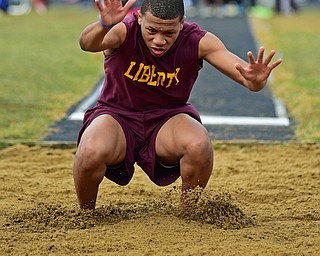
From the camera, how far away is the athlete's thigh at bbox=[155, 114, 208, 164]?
5160 mm

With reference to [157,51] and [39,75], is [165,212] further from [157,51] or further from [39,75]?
[39,75]

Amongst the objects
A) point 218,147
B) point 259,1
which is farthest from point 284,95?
point 259,1

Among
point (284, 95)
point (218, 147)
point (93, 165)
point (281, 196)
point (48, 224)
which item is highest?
point (93, 165)

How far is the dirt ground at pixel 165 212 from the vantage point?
4559 millimetres

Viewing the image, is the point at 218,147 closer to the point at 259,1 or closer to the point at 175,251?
the point at 175,251

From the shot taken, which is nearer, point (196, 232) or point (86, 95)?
point (196, 232)

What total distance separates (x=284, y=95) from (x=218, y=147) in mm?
4029

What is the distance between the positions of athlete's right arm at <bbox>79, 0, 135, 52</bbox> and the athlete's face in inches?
7.3

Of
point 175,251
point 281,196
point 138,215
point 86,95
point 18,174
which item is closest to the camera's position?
point 175,251

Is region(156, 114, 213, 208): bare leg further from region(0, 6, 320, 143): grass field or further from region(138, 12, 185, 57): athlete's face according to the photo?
region(0, 6, 320, 143): grass field

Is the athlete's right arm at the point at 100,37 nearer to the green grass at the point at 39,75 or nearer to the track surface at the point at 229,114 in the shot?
the track surface at the point at 229,114

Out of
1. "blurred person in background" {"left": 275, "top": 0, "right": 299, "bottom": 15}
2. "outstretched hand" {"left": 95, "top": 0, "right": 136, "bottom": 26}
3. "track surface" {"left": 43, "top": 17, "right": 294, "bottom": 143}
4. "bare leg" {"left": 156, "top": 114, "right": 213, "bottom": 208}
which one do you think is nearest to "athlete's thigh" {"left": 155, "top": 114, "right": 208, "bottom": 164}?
"bare leg" {"left": 156, "top": 114, "right": 213, "bottom": 208}

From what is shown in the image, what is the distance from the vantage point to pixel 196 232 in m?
4.80

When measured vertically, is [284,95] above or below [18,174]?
below
